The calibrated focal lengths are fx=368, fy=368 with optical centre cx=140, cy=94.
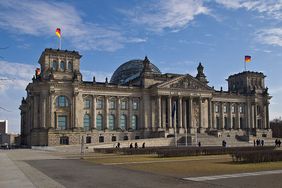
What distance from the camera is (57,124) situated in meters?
100

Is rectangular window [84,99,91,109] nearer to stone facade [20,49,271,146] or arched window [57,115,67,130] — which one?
stone facade [20,49,271,146]

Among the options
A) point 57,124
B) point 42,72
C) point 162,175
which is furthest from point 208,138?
point 162,175

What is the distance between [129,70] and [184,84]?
2524 centimetres

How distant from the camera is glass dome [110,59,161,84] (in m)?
132

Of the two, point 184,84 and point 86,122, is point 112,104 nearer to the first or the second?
point 86,122

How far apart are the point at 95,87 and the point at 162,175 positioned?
8124cm

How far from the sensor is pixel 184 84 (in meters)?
116

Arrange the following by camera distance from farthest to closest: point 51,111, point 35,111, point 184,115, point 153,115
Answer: point 184,115 → point 153,115 → point 35,111 → point 51,111

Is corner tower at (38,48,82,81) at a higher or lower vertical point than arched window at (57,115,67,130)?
higher

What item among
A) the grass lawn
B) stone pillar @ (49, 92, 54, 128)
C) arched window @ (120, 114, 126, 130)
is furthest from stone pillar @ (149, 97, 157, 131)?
the grass lawn

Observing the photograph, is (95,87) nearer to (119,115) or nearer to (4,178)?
(119,115)

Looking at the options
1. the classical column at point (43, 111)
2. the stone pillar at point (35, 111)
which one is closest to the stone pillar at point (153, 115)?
the classical column at point (43, 111)

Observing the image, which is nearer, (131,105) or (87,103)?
(87,103)

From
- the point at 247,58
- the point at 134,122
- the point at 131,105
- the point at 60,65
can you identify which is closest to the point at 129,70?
the point at 131,105
